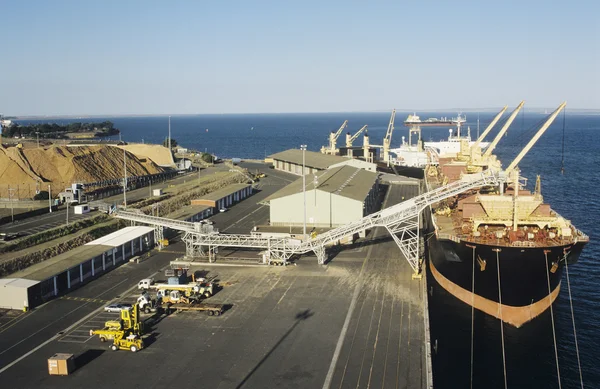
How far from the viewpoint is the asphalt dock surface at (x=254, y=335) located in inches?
1160

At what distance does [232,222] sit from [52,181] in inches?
1378

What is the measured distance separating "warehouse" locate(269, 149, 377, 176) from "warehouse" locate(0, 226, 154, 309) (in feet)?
→ 146

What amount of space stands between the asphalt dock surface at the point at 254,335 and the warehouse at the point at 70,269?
3.74 feet

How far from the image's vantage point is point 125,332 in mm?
34031

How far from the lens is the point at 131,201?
77062mm

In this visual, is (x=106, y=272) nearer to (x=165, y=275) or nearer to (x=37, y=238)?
(x=165, y=275)

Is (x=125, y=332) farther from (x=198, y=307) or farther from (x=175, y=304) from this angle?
(x=175, y=304)

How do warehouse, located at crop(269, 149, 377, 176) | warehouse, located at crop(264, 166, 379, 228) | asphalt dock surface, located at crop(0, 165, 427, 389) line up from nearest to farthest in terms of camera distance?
asphalt dock surface, located at crop(0, 165, 427, 389)
warehouse, located at crop(264, 166, 379, 228)
warehouse, located at crop(269, 149, 377, 176)

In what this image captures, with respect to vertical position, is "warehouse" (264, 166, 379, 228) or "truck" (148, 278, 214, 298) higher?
"warehouse" (264, 166, 379, 228)

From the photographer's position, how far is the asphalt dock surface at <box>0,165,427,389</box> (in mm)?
29469

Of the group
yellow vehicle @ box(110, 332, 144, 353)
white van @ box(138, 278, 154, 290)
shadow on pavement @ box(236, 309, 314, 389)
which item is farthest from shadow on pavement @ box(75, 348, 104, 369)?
white van @ box(138, 278, 154, 290)

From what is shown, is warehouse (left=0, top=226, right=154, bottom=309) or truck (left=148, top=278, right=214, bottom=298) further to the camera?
truck (left=148, top=278, right=214, bottom=298)

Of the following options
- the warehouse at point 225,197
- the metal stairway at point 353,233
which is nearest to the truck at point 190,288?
the metal stairway at point 353,233

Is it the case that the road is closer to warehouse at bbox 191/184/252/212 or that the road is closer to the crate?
warehouse at bbox 191/184/252/212
